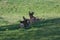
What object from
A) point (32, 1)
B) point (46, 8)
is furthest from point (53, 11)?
point (32, 1)

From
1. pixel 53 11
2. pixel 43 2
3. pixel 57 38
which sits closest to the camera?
pixel 57 38

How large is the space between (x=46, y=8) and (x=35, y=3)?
1.92 metres

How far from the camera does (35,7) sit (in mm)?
31188

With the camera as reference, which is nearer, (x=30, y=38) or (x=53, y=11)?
(x=30, y=38)

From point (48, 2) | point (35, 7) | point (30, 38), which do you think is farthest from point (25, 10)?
point (30, 38)

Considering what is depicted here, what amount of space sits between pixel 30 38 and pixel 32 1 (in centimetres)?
2096

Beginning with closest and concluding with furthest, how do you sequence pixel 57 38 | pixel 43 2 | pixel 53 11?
pixel 57 38, pixel 53 11, pixel 43 2

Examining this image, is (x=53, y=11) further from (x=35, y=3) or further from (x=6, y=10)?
(x=6, y=10)

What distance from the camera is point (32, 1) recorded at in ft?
109

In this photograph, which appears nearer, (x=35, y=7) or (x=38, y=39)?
(x=38, y=39)

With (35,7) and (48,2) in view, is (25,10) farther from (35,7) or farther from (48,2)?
(48,2)

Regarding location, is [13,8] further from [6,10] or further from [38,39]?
[38,39]

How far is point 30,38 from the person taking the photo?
1234 centimetres

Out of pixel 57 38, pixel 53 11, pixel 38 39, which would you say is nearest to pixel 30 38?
pixel 38 39
